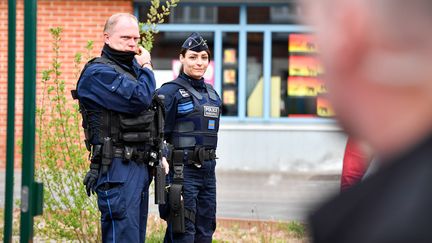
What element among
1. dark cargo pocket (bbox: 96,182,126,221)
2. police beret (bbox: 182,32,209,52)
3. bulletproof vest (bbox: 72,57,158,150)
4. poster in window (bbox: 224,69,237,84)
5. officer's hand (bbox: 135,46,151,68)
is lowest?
dark cargo pocket (bbox: 96,182,126,221)

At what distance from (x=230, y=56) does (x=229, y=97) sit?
28.2 inches

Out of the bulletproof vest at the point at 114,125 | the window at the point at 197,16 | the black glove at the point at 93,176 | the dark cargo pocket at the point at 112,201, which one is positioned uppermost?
the window at the point at 197,16

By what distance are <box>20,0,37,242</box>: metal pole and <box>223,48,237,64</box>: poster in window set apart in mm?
11626

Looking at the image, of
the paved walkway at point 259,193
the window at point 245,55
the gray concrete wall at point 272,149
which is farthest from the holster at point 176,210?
the window at point 245,55

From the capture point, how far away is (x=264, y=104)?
14.6 metres

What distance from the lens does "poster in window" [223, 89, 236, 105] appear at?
14641 millimetres

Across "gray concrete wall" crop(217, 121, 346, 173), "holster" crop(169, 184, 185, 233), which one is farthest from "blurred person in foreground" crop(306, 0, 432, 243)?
"gray concrete wall" crop(217, 121, 346, 173)

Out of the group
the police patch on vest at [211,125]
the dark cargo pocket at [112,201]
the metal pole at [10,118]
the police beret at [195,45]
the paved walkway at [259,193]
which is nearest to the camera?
the metal pole at [10,118]

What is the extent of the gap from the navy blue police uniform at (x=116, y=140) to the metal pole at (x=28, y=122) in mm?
1977

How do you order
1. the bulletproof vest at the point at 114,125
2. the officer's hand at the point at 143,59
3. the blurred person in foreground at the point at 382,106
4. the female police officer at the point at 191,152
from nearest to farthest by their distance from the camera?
the blurred person in foreground at the point at 382,106 → the bulletproof vest at the point at 114,125 → the officer's hand at the point at 143,59 → the female police officer at the point at 191,152

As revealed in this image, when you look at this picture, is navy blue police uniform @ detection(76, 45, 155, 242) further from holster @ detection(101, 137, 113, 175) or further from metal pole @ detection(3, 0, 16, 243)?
metal pole @ detection(3, 0, 16, 243)

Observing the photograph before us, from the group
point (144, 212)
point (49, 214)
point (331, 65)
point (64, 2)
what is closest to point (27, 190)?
point (331, 65)

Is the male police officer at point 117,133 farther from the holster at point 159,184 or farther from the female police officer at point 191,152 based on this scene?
the female police officer at point 191,152

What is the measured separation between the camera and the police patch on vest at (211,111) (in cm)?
634
